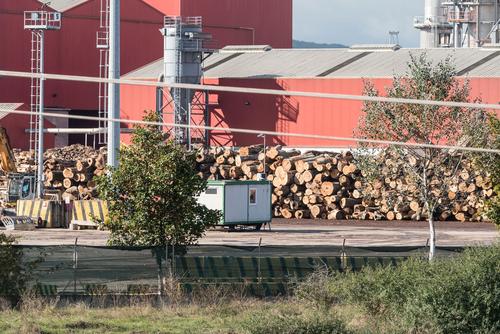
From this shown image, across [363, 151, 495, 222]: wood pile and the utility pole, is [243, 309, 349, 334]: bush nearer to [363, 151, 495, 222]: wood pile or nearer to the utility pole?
the utility pole

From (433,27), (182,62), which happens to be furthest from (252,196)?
(433,27)

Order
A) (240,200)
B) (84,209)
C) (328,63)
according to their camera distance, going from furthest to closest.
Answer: (328,63) < (84,209) < (240,200)

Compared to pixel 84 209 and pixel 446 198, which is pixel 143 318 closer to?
pixel 84 209

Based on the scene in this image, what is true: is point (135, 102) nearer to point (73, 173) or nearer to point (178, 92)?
point (178, 92)

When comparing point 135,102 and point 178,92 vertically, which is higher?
point 178,92

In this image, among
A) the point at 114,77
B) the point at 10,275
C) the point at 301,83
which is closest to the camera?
the point at 10,275

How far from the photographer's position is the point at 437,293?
20828 mm

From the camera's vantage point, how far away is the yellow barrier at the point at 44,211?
47250 millimetres

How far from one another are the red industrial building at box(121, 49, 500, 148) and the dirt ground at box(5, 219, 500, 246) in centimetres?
798

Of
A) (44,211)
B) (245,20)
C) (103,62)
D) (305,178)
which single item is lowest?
(44,211)

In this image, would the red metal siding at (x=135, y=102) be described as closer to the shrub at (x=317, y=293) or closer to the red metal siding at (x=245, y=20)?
the red metal siding at (x=245, y=20)

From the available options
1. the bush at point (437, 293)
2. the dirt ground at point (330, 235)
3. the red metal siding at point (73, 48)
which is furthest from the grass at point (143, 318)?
the red metal siding at point (73, 48)

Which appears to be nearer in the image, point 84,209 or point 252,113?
point 84,209

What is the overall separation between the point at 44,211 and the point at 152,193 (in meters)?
22.2
